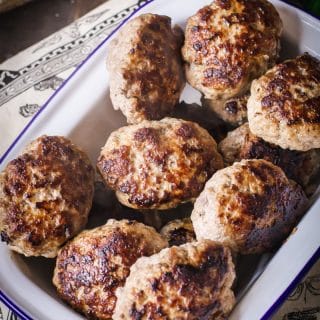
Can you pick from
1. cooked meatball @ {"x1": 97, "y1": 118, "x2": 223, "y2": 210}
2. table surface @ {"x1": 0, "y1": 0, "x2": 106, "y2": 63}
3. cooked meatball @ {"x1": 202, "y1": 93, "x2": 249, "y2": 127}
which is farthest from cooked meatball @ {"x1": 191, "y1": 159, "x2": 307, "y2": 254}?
table surface @ {"x1": 0, "y1": 0, "x2": 106, "y2": 63}

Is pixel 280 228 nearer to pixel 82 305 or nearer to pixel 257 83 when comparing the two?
pixel 257 83

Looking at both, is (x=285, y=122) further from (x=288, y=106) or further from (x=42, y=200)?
(x=42, y=200)

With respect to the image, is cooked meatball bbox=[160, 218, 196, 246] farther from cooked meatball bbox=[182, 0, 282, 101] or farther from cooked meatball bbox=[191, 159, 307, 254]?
cooked meatball bbox=[182, 0, 282, 101]


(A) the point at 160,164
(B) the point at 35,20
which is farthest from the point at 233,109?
(B) the point at 35,20

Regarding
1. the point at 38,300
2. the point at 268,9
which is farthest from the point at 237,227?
the point at 268,9

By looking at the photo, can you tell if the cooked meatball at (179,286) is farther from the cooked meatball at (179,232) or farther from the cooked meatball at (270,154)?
the cooked meatball at (270,154)

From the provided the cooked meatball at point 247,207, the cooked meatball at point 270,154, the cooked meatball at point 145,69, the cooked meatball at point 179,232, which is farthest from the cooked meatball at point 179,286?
the cooked meatball at point 145,69
